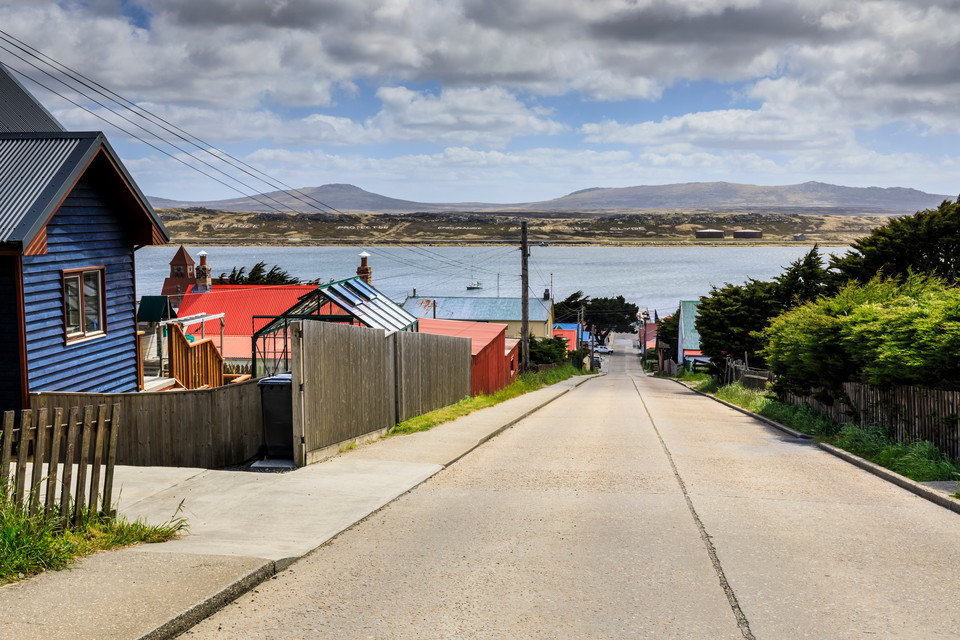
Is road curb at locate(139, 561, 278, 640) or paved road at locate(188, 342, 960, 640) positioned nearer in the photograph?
road curb at locate(139, 561, 278, 640)

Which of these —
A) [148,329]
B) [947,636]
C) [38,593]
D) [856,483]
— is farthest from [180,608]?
[148,329]

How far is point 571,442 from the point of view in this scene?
1650 centimetres

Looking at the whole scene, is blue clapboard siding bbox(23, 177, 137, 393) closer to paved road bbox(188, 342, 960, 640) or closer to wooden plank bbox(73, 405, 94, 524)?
wooden plank bbox(73, 405, 94, 524)

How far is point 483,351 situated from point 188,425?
59.7 ft

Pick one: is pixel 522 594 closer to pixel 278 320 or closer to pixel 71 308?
pixel 71 308

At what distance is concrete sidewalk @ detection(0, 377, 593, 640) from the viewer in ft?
18.8

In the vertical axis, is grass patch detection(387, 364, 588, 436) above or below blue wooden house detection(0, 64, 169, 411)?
below

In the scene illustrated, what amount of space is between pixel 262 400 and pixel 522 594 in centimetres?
682

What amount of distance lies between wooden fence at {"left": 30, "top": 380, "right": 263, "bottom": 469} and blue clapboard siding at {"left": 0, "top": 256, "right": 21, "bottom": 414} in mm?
323

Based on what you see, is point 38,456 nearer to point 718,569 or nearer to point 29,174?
point 718,569

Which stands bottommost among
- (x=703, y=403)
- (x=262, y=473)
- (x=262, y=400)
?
(x=703, y=403)

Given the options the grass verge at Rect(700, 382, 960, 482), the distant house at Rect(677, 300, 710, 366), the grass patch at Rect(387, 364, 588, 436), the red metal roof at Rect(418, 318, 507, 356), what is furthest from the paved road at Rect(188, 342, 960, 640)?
the distant house at Rect(677, 300, 710, 366)

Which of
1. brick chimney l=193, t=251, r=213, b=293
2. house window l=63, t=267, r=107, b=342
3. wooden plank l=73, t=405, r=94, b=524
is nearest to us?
wooden plank l=73, t=405, r=94, b=524

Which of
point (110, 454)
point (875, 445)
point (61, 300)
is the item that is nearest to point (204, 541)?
point (110, 454)
